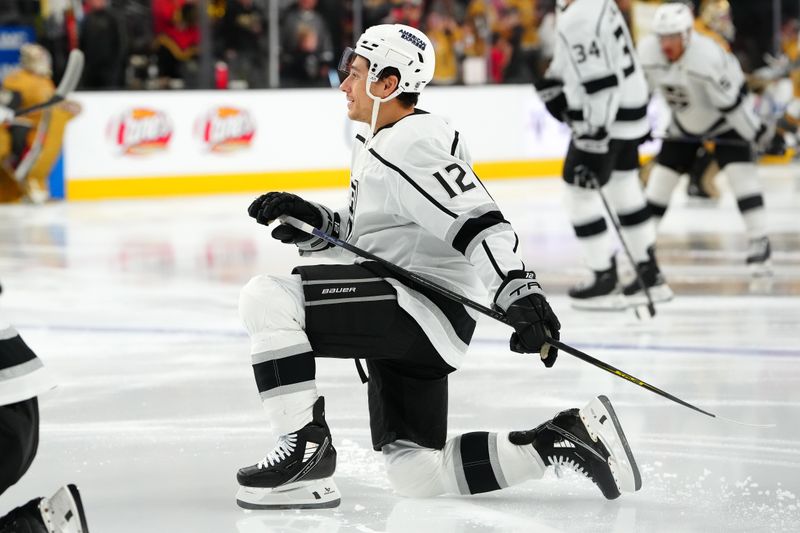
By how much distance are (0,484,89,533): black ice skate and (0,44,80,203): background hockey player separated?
801 centimetres

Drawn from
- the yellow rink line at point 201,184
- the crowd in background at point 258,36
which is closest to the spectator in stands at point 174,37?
the crowd in background at point 258,36

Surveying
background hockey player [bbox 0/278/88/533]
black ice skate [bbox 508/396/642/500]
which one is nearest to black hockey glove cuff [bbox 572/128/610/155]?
black ice skate [bbox 508/396/642/500]

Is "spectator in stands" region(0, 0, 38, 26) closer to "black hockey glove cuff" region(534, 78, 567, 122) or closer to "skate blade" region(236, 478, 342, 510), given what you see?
"black hockey glove cuff" region(534, 78, 567, 122)

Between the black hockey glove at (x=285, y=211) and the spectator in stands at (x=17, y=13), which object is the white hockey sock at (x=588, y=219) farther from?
the spectator in stands at (x=17, y=13)

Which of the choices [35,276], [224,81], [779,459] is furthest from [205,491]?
[224,81]

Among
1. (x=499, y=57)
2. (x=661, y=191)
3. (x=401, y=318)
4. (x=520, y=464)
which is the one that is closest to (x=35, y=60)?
(x=499, y=57)

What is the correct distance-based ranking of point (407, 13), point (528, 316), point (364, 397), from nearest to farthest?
point (528, 316) < point (364, 397) < point (407, 13)

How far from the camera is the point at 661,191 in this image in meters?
6.64

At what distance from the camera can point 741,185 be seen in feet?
22.3

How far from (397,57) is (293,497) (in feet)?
2.96

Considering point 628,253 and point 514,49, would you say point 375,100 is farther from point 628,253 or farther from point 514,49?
point 514,49

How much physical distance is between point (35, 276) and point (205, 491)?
12.5 ft

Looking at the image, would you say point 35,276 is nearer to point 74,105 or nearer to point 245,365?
point 245,365

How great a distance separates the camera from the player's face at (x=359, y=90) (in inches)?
115
